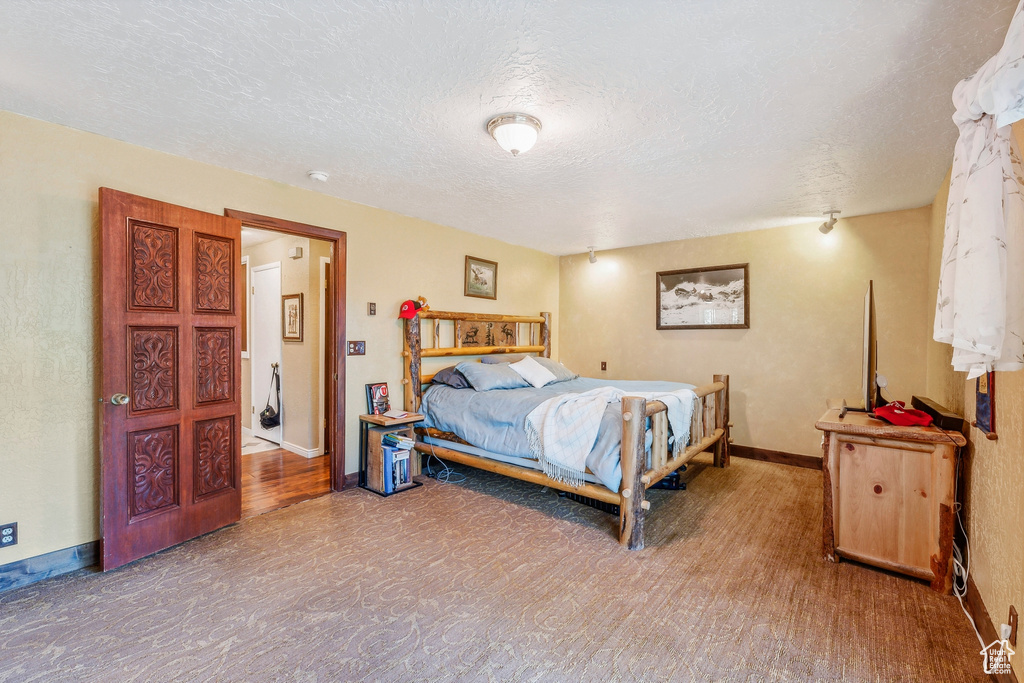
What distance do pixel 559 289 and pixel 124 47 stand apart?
4961 mm

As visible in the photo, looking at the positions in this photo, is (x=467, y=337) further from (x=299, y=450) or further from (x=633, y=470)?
(x=633, y=470)

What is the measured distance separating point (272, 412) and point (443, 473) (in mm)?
2337

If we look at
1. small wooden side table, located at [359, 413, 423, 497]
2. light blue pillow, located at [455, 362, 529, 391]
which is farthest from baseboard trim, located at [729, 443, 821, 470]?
small wooden side table, located at [359, 413, 423, 497]

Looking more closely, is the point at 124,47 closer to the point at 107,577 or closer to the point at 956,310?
the point at 107,577

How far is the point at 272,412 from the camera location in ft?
16.9

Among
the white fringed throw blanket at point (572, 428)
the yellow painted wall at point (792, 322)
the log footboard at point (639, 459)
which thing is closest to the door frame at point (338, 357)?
the white fringed throw blanket at point (572, 428)

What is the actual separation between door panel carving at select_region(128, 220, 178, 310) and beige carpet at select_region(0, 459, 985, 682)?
57.8 inches

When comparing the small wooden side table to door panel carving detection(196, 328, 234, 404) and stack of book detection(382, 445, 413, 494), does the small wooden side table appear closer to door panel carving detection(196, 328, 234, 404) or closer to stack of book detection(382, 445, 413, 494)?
stack of book detection(382, 445, 413, 494)

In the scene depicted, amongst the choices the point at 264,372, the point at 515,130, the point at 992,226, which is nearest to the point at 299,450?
the point at 264,372

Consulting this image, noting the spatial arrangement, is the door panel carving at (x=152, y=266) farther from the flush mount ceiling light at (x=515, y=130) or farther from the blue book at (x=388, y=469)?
the flush mount ceiling light at (x=515, y=130)

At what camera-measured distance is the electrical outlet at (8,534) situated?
2.28 metres

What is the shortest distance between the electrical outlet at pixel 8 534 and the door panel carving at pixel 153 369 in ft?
2.40

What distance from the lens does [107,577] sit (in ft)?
7.81

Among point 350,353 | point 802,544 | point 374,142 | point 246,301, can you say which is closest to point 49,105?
point 374,142
